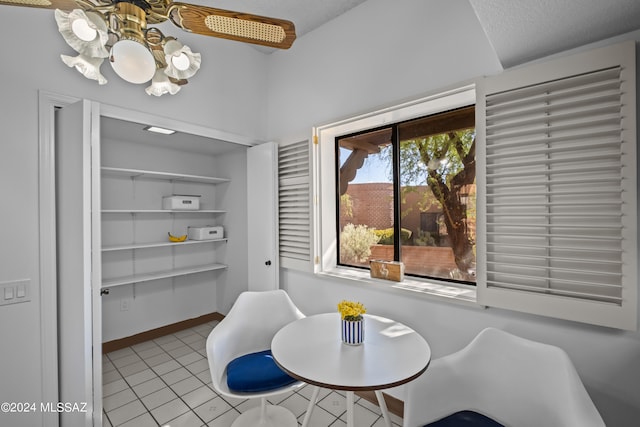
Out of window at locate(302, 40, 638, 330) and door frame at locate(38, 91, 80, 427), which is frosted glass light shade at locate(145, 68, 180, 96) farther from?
window at locate(302, 40, 638, 330)

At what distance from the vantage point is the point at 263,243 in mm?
2854

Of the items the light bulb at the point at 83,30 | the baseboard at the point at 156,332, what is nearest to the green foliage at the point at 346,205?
the light bulb at the point at 83,30

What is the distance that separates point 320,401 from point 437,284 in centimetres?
125

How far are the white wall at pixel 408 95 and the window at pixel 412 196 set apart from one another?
0.32 meters

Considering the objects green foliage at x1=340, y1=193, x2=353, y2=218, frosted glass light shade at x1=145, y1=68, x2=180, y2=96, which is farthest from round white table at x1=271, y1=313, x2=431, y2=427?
frosted glass light shade at x1=145, y1=68, x2=180, y2=96

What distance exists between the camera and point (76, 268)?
1704mm

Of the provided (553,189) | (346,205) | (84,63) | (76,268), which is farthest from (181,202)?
(553,189)

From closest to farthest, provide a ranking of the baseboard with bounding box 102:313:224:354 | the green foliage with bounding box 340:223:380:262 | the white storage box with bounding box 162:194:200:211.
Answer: the green foliage with bounding box 340:223:380:262
the baseboard with bounding box 102:313:224:354
the white storage box with bounding box 162:194:200:211

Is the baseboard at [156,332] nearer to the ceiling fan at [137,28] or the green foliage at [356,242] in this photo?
the green foliage at [356,242]

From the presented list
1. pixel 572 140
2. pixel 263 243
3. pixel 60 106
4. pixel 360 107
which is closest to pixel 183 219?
pixel 263 243

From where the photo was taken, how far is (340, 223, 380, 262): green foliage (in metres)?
2.57

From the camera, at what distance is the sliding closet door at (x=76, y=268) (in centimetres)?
167

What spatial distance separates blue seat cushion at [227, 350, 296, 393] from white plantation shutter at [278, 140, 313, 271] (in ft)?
3.27

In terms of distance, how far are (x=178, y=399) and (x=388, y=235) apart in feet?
6.85
